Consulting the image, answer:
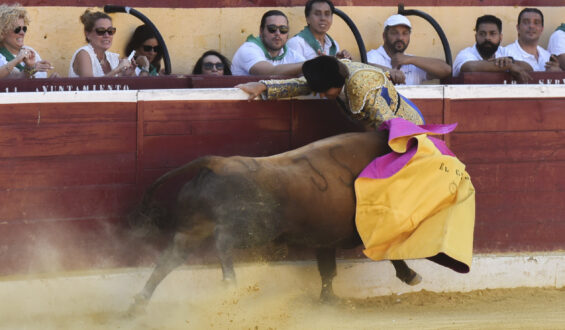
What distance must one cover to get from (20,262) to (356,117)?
1980 millimetres

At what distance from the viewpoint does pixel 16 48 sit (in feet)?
18.2

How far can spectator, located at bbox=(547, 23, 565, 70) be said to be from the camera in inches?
274

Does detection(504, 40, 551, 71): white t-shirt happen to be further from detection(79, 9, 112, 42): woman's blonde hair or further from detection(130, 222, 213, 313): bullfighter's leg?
detection(130, 222, 213, 313): bullfighter's leg

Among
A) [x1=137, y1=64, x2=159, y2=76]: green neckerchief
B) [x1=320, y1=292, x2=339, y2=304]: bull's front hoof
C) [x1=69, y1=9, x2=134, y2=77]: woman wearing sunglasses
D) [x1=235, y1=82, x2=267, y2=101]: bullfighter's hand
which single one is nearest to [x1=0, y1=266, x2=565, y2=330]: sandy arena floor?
[x1=320, y1=292, x2=339, y2=304]: bull's front hoof

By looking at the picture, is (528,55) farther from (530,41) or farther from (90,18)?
(90,18)

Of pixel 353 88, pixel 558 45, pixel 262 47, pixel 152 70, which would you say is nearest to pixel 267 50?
pixel 262 47

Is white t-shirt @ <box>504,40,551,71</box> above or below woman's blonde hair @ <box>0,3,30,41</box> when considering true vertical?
below

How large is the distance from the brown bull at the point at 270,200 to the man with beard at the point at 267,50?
123cm

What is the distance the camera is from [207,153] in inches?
209

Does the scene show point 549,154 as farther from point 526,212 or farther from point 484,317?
point 484,317

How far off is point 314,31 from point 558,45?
1.97 m

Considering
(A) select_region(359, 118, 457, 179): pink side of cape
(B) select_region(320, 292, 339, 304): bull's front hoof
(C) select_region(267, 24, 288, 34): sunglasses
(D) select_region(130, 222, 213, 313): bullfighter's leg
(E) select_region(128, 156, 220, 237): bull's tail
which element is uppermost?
(C) select_region(267, 24, 288, 34): sunglasses

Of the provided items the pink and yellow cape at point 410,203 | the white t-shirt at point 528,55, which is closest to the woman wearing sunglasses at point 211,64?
the pink and yellow cape at point 410,203

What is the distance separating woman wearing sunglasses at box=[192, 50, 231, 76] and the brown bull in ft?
4.73
